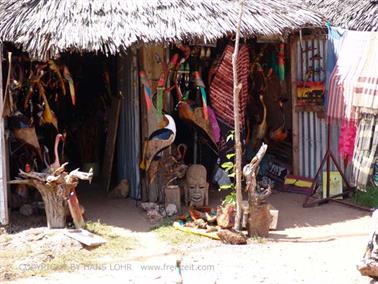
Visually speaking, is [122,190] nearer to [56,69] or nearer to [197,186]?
[197,186]

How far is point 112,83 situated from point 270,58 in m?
2.49

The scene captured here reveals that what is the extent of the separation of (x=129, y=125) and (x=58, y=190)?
2114mm

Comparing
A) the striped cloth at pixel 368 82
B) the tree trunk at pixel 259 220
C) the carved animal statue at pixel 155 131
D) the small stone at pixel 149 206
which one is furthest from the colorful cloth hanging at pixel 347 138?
the small stone at pixel 149 206

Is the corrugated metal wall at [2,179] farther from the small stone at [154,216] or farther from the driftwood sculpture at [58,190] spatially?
the small stone at [154,216]

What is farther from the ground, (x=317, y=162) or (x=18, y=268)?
(x=317, y=162)

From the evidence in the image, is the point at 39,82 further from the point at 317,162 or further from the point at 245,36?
the point at 317,162

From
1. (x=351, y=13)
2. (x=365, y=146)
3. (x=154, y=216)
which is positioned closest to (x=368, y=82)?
(x=365, y=146)

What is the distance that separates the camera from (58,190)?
736cm

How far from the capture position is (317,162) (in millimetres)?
9539

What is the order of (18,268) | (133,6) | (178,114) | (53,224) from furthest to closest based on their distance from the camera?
(178,114)
(133,6)
(53,224)
(18,268)

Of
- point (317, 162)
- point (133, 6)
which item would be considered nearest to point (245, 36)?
point (133, 6)

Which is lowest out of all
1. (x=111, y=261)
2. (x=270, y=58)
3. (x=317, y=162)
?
(x=111, y=261)

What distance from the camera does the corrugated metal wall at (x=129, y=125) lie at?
899 cm

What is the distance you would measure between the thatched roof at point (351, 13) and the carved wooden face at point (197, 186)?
300 cm
